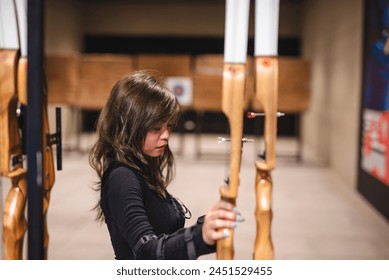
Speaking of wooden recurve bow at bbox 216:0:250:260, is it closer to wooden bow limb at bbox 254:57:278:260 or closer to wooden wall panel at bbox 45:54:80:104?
wooden bow limb at bbox 254:57:278:260

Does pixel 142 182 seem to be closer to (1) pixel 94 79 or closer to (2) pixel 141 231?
(2) pixel 141 231

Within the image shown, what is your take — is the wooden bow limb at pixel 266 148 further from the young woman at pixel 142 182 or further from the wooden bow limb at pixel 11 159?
the wooden bow limb at pixel 11 159

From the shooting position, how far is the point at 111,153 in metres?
1.17

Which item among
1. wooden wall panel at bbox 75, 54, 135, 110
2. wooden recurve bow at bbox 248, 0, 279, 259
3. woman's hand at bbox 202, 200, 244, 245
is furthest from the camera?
wooden wall panel at bbox 75, 54, 135, 110

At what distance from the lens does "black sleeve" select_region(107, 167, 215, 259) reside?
1034 millimetres

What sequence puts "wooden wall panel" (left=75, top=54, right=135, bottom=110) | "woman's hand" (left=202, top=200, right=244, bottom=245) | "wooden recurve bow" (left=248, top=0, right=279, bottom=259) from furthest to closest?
"wooden wall panel" (left=75, top=54, right=135, bottom=110) → "wooden recurve bow" (left=248, top=0, right=279, bottom=259) → "woman's hand" (left=202, top=200, right=244, bottom=245)

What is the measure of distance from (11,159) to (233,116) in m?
0.53

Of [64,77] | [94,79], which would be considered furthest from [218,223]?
[64,77]

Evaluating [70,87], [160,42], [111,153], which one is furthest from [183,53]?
[111,153]

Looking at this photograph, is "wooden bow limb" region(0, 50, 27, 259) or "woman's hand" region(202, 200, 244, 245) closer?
"woman's hand" region(202, 200, 244, 245)

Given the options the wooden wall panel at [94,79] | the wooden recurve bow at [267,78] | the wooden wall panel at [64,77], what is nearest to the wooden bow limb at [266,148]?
the wooden recurve bow at [267,78]

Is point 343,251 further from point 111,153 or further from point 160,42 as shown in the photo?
point 160,42

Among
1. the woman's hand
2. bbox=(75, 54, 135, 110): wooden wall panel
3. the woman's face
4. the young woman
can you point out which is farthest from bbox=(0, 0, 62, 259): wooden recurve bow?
bbox=(75, 54, 135, 110): wooden wall panel
